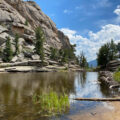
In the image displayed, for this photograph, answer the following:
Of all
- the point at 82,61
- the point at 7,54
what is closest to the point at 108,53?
the point at 82,61

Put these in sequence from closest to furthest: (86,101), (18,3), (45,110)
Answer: (45,110), (86,101), (18,3)

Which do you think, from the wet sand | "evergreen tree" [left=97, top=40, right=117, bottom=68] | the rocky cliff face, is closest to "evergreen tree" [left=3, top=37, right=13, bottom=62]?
the rocky cliff face

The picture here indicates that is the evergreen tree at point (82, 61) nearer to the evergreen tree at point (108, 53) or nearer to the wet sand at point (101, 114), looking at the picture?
the evergreen tree at point (108, 53)

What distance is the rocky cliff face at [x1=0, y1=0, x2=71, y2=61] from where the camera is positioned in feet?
257

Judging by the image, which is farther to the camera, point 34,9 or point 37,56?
point 34,9

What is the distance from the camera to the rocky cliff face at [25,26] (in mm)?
78250

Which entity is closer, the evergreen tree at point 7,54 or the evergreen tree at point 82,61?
the evergreen tree at point 7,54

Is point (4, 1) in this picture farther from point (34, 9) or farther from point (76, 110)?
point (76, 110)

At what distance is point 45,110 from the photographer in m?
9.94

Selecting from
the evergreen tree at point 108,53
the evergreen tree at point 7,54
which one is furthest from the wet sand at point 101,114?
the evergreen tree at point 108,53

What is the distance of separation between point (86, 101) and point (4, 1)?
11079 cm

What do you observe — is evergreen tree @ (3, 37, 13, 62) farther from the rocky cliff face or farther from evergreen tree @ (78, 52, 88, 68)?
evergreen tree @ (78, 52, 88, 68)

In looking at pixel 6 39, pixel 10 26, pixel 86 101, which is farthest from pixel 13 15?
pixel 86 101

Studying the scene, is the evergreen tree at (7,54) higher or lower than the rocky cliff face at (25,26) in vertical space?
lower
